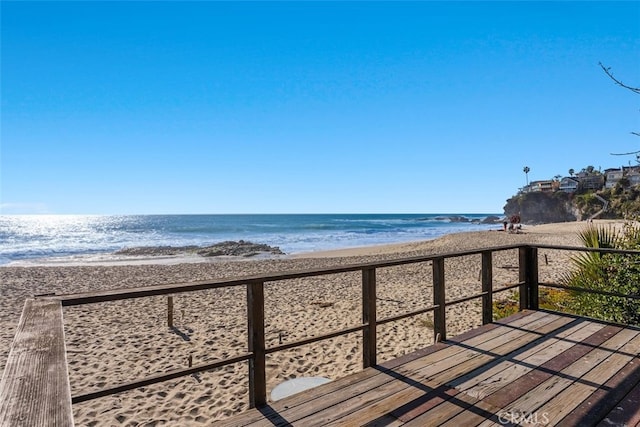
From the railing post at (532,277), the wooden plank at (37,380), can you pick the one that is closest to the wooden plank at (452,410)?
the wooden plank at (37,380)

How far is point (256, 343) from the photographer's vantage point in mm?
2770

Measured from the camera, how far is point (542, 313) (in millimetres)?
5219

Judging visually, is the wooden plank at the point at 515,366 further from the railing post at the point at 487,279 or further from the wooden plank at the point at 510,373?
the railing post at the point at 487,279

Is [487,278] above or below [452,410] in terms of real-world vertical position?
above

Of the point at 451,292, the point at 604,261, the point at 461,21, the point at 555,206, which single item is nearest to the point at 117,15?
the point at 461,21

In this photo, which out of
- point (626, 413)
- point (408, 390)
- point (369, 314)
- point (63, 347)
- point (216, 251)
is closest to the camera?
point (63, 347)

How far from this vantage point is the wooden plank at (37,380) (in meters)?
0.97

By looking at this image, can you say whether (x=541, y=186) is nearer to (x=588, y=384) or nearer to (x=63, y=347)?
(x=588, y=384)

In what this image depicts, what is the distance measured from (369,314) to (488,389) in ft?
3.61

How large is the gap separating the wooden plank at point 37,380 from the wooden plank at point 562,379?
2.77 m

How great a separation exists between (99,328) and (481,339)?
7.51 m

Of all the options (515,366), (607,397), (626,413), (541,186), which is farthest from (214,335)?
(541,186)

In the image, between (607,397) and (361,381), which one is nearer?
(607,397)

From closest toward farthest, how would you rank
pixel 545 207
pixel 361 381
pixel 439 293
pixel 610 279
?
pixel 361 381, pixel 439 293, pixel 610 279, pixel 545 207
